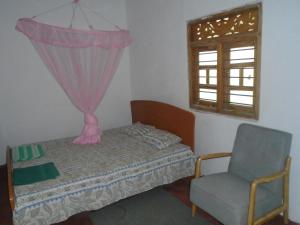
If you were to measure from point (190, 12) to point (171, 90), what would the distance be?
1.15 meters

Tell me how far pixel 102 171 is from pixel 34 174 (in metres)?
0.70

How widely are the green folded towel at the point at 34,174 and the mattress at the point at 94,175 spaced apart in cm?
7

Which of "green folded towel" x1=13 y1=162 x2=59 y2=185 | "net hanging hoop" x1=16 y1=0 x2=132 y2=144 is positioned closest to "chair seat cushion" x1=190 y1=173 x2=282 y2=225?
"green folded towel" x1=13 y1=162 x2=59 y2=185

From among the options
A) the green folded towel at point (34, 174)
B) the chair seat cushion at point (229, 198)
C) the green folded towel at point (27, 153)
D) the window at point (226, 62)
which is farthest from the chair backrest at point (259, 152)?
the green folded towel at point (27, 153)

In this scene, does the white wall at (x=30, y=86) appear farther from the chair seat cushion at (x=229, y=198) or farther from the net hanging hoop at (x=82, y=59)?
the chair seat cushion at (x=229, y=198)

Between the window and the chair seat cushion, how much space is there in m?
0.80

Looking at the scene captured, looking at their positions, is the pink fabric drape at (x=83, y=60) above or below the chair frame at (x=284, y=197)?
above

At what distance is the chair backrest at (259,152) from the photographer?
2.29 m

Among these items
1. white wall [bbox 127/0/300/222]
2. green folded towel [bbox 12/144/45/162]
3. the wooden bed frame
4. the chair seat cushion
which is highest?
white wall [bbox 127/0/300/222]

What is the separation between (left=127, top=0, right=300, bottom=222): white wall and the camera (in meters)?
2.32

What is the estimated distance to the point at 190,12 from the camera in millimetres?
3285

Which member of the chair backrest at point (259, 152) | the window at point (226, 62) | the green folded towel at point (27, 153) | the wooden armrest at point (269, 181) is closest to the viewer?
the wooden armrest at point (269, 181)

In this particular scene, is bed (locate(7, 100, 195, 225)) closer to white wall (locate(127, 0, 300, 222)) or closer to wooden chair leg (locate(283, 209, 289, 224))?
white wall (locate(127, 0, 300, 222))

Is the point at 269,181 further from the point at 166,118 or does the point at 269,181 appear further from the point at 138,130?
the point at 138,130
